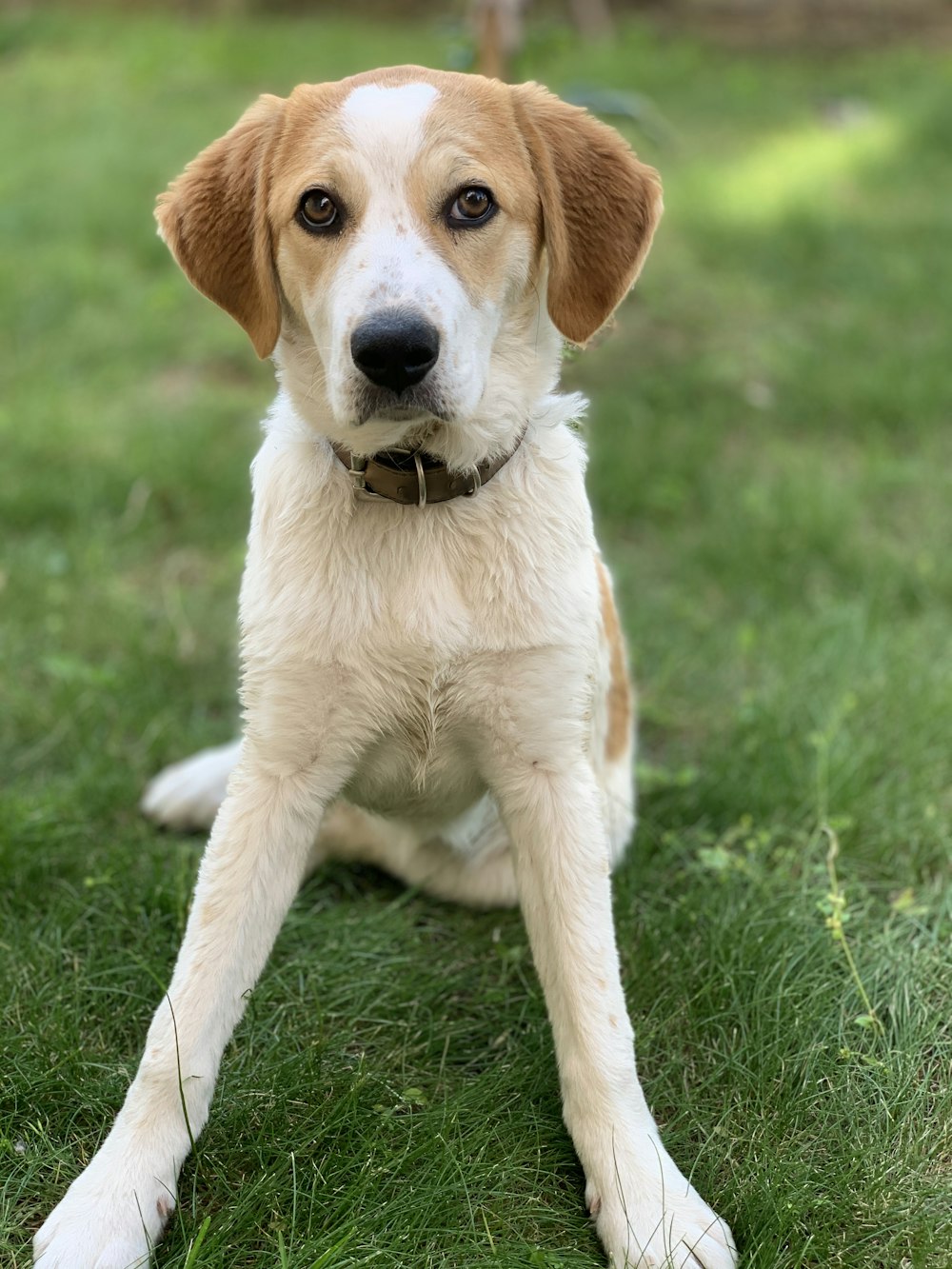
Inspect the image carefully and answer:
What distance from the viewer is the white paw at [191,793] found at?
328 cm

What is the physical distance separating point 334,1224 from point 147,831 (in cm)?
130

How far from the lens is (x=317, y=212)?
7.79 ft

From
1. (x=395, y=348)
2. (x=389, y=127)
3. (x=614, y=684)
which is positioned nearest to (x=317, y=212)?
(x=389, y=127)

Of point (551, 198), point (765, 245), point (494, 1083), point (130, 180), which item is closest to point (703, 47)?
point (765, 245)

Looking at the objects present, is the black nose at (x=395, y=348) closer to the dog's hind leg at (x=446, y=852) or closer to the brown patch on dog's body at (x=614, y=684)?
the brown patch on dog's body at (x=614, y=684)

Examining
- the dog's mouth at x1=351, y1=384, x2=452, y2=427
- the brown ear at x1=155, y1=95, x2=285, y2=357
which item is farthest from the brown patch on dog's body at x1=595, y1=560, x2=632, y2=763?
the brown ear at x1=155, y1=95, x2=285, y2=357

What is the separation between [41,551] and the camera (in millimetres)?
4480

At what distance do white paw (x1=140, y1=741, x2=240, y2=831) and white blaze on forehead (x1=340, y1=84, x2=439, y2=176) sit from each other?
1.53 meters

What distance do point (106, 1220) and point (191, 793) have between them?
4.14 feet

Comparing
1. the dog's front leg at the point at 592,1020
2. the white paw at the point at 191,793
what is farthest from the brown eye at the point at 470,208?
the white paw at the point at 191,793

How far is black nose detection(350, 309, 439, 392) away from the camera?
2154 mm

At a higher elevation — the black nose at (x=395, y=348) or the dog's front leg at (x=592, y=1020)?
the black nose at (x=395, y=348)

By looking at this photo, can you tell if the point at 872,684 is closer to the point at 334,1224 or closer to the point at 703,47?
the point at 334,1224

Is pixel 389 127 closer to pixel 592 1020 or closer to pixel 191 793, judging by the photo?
pixel 592 1020
